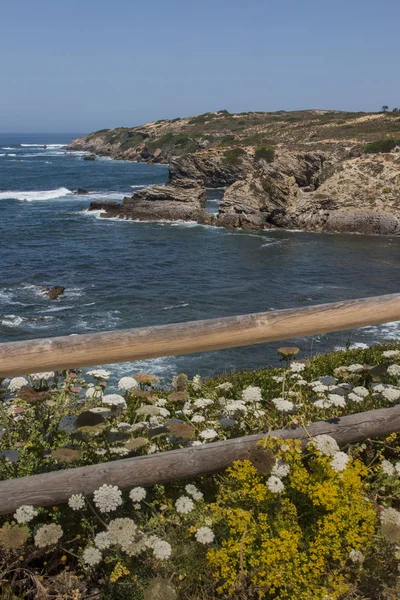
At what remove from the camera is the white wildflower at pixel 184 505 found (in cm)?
308

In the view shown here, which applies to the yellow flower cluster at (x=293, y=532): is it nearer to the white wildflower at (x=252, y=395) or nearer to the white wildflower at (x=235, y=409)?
the white wildflower at (x=252, y=395)

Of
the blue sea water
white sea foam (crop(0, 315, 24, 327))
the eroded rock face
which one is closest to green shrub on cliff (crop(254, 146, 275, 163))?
the eroded rock face

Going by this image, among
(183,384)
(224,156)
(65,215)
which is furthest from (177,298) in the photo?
(224,156)

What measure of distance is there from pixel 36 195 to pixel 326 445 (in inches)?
2265

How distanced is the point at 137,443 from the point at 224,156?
217 ft

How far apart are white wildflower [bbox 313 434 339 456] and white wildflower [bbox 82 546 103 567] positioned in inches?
53.8

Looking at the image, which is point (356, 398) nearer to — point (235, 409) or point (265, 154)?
point (235, 409)

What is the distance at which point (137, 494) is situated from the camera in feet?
10.0

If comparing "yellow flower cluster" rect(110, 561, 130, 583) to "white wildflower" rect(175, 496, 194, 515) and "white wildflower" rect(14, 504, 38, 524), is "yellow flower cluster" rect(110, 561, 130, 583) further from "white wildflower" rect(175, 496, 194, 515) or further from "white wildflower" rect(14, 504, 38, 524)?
"white wildflower" rect(14, 504, 38, 524)

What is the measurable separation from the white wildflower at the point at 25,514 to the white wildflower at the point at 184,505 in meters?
0.78

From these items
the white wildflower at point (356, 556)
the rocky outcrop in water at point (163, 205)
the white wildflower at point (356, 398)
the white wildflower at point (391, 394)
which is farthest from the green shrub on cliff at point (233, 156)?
the white wildflower at point (356, 556)

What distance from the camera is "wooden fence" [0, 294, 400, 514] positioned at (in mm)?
3068

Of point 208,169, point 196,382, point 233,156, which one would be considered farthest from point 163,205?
point 196,382

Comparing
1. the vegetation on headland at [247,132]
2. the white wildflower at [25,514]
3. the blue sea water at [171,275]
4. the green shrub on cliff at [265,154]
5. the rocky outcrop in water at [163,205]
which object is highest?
the vegetation on headland at [247,132]
